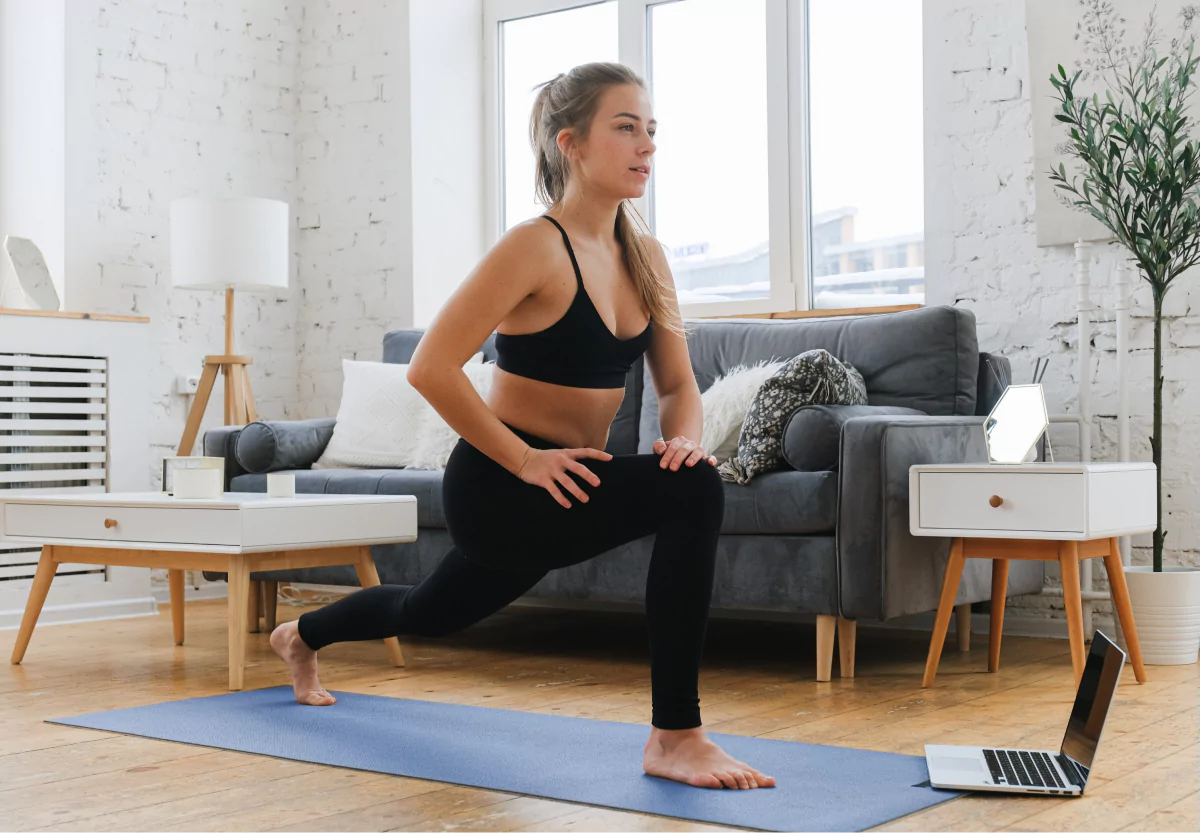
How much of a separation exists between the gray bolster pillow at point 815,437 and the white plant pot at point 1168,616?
2.85 feet

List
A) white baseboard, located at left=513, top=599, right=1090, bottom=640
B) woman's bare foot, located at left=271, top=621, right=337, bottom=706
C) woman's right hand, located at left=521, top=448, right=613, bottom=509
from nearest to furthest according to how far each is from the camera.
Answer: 1. woman's right hand, located at left=521, top=448, right=613, bottom=509
2. woman's bare foot, located at left=271, top=621, right=337, bottom=706
3. white baseboard, located at left=513, top=599, right=1090, bottom=640

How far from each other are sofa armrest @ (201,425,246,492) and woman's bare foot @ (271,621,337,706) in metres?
1.50

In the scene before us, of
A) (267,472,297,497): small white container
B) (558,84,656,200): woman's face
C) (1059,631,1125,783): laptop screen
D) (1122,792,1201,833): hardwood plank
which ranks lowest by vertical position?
(1122,792,1201,833): hardwood plank

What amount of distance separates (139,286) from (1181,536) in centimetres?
371

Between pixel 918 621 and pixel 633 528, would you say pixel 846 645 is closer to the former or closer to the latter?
pixel 918 621

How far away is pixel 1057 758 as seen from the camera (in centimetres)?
217

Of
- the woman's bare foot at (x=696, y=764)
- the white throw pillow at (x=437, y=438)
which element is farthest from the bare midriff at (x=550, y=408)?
the white throw pillow at (x=437, y=438)

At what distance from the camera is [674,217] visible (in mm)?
4988

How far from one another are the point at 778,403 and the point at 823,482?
0.27 metres

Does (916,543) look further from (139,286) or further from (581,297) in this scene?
(139,286)

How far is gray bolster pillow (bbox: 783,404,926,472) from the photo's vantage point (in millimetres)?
3152

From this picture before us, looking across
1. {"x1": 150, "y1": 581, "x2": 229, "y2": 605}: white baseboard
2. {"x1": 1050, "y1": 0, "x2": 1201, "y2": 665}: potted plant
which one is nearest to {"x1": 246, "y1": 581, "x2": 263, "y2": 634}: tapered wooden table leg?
{"x1": 150, "y1": 581, "x2": 229, "y2": 605}: white baseboard

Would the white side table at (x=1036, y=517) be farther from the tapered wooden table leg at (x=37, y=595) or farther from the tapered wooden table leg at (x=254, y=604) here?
the tapered wooden table leg at (x=37, y=595)

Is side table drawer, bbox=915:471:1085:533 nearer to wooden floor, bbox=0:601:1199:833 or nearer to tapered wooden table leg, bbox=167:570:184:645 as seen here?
wooden floor, bbox=0:601:1199:833
